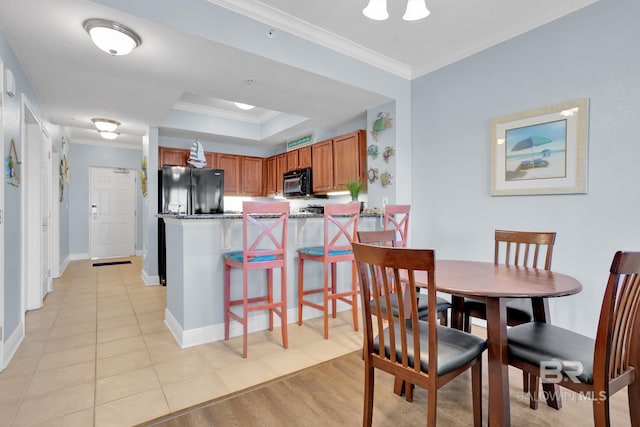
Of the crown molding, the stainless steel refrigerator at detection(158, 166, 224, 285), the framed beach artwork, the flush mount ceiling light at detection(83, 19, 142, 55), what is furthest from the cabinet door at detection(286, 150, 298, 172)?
the flush mount ceiling light at detection(83, 19, 142, 55)

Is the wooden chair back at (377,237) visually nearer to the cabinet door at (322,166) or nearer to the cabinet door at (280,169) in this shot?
the cabinet door at (322,166)

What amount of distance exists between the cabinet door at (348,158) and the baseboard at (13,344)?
12.1 ft

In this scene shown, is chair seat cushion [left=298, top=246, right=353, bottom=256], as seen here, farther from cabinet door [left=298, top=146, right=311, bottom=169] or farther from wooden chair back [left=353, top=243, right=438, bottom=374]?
cabinet door [left=298, top=146, right=311, bottom=169]

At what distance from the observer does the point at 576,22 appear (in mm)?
2494

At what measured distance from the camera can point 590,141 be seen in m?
2.43

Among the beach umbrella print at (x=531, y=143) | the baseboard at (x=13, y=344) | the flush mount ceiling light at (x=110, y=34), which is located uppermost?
the flush mount ceiling light at (x=110, y=34)

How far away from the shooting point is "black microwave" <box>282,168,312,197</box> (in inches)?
208

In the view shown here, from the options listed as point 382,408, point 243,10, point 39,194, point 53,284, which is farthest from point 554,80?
point 53,284

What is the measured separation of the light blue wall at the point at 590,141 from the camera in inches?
90.0

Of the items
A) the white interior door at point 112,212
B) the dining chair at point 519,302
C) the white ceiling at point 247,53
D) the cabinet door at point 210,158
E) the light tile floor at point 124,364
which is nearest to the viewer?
the light tile floor at point 124,364

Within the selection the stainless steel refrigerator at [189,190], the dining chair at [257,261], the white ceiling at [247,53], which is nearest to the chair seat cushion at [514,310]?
the dining chair at [257,261]

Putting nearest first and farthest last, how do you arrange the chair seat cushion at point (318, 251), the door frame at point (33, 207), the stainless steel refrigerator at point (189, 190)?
the chair seat cushion at point (318, 251) < the door frame at point (33, 207) < the stainless steel refrigerator at point (189, 190)

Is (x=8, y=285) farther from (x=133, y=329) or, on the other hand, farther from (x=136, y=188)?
(x=136, y=188)

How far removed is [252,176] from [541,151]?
5020 mm
